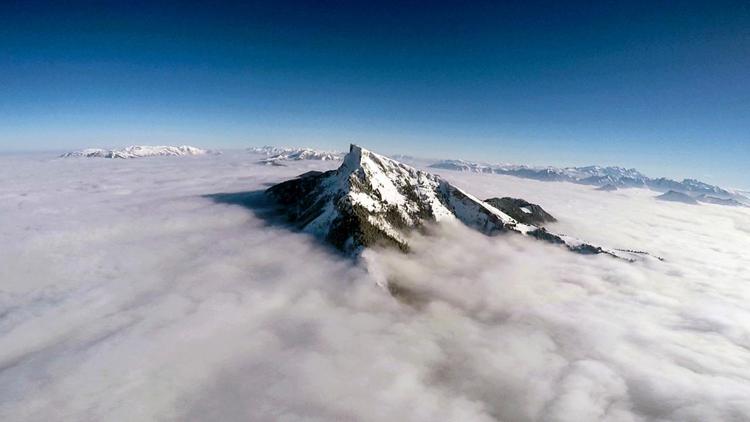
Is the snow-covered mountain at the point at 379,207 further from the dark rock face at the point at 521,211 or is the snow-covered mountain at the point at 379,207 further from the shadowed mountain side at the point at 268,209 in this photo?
the dark rock face at the point at 521,211

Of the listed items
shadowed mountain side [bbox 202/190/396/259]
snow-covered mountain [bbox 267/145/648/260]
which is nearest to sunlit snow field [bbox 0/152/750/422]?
shadowed mountain side [bbox 202/190/396/259]

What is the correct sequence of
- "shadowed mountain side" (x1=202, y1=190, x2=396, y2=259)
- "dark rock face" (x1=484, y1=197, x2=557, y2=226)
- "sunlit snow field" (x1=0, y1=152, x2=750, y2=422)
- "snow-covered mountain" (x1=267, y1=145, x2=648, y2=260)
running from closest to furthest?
"sunlit snow field" (x1=0, y1=152, x2=750, y2=422) → "snow-covered mountain" (x1=267, y1=145, x2=648, y2=260) → "shadowed mountain side" (x1=202, y1=190, x2=396, y2=259) → "dark rock face" (x1=484, y1=197, x2=557, y2=226)

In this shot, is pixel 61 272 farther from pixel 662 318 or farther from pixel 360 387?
pixel 662 318

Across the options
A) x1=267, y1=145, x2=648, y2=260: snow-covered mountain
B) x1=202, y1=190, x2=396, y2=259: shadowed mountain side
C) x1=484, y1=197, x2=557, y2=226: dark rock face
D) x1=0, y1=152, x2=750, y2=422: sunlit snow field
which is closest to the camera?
x1=0, y1=152, x2=750, y2=422: sunlit snow field

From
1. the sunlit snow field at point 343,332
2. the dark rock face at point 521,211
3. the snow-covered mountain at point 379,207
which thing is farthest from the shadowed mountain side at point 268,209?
the dark rock face at point 521,211

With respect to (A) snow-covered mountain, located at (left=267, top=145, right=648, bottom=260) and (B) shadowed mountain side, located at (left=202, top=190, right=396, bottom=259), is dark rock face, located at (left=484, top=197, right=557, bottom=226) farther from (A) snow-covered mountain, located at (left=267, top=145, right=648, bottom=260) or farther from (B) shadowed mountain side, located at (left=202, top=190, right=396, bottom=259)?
(B) shadowed mountain side, located at (left=202, top=190, right=396, bottom=259)

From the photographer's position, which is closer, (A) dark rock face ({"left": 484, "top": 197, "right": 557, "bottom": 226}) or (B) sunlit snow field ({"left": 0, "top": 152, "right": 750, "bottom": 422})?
(B) sunlit snow field ({"left": 0, "top": 152, "right": 750, "bottom": 422})

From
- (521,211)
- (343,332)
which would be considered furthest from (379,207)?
(521,211)

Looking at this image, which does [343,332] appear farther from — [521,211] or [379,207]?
[521,211]
